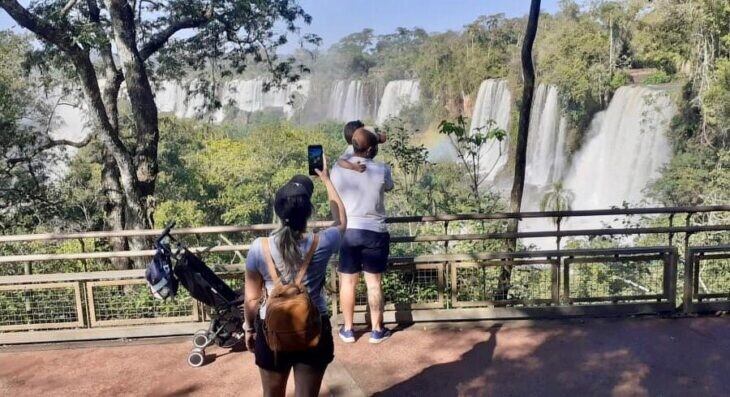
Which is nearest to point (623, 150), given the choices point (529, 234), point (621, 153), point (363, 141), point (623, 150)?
point (623, 150)

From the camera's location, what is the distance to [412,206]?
45.7 feet

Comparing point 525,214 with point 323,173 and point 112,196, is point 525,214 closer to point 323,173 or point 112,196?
point 323,173

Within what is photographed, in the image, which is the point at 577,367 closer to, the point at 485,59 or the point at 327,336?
the point at 327,336

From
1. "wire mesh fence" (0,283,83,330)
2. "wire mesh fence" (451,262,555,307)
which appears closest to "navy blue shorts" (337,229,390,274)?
"wire mesh fence" (451,262,555,307)

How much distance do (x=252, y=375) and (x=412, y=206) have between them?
1039cm

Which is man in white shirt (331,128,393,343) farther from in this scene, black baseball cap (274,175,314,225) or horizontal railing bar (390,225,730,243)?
black baseball cap (274,175,314,225)

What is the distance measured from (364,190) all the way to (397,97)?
135 feet

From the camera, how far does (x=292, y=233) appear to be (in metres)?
2.35

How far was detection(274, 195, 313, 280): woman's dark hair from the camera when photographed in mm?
2336

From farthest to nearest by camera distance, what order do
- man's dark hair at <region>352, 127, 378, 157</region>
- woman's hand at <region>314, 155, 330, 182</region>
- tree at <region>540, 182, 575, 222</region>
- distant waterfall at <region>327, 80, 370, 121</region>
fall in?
1. distant waterfall at <region>327, 80, 370, 121</region>
2. tree at <region>540, 182, 575, 222</region>
3. man's dark hair at <region>352, 127, 378, 157</region>
4. woman's hand at <region>314, 155, 330, 182</region>

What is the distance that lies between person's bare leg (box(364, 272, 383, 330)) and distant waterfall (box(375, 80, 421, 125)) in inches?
1534

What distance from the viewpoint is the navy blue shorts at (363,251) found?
12.5 ft

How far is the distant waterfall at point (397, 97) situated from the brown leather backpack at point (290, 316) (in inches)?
1598

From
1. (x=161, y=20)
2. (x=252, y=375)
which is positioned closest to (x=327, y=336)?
(x=252, y=375)
